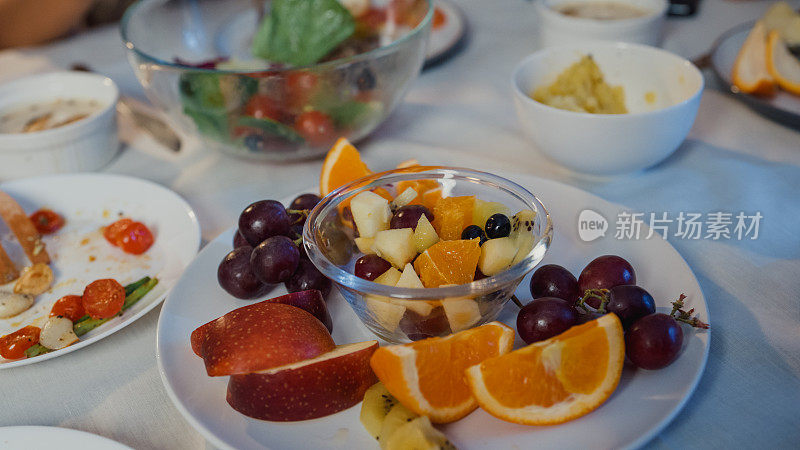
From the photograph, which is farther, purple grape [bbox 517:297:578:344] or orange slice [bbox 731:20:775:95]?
orange slice [bbox 731:20:775:95]

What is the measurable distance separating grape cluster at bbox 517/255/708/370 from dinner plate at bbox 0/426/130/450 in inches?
20.2

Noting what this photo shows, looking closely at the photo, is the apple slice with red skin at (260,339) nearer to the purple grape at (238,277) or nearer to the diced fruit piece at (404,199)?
the purple grape at (238,277)

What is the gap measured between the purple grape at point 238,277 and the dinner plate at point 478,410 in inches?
1.2

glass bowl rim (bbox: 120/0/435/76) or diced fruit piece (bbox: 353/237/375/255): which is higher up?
glass bowl rim (bbox: 120/0/435/76)

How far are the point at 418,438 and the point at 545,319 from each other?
21 cm

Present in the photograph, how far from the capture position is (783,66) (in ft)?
4.25

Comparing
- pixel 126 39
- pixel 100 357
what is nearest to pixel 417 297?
pixel 100 357

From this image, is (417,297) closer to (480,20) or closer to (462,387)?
(462,387)

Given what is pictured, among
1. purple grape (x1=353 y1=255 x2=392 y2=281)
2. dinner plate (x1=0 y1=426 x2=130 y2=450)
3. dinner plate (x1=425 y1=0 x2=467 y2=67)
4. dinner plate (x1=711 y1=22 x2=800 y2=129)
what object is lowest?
dinner plate (x1=425 y1=0 x2=467 y2=67)

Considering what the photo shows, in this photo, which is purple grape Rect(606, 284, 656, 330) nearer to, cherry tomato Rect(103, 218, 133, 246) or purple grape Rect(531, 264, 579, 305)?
purple grape Rect(531, 264, 579, 305)

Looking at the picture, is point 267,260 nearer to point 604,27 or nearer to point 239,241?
point 239,241

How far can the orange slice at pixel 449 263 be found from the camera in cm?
75

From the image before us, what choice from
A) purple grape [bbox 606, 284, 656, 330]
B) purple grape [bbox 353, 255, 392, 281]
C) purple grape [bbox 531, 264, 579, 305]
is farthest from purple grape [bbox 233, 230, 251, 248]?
purple grape [bbox 606, 284, 656, 330]

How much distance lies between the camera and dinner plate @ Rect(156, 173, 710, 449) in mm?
657
